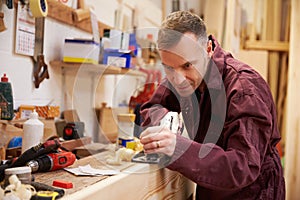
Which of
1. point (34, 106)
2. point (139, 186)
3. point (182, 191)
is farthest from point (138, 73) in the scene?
point (139, 186)

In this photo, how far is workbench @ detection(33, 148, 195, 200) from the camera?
2.60 ft

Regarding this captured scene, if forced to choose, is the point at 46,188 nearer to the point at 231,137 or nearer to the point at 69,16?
the point at 231,137

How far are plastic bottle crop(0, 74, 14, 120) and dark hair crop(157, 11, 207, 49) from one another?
23.4 inches

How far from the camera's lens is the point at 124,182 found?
0.90m

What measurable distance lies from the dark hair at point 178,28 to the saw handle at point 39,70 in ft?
2.32

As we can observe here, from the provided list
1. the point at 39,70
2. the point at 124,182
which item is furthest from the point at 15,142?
the point at 124,182

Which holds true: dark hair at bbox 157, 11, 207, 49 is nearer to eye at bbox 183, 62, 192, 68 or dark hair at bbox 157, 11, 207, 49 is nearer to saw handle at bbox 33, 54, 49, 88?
eye at bbox 183, 62, 192, 68

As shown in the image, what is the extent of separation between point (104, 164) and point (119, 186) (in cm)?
26

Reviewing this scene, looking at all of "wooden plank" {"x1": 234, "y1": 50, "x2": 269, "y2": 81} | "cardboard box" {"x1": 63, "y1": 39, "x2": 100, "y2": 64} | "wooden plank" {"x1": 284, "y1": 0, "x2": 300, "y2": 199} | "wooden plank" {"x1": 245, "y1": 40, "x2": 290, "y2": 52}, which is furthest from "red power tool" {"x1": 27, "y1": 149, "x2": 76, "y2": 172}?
"wooden plank" {"x1": 245, "y1": 40, "x2": 290, "y2": 52}

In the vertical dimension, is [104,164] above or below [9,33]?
below

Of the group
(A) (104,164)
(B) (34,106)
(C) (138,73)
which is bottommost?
(A) (104,164)

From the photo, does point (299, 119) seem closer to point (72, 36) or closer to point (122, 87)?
point (122, 87)

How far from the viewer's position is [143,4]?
2875mm

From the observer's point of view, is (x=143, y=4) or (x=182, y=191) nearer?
(x=182, y=191)
